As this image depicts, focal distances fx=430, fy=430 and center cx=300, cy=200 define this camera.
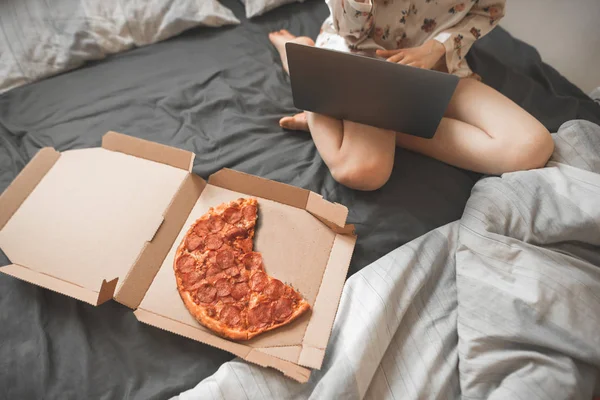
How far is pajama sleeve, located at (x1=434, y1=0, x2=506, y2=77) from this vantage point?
108cm

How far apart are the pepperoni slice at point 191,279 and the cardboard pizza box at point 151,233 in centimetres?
3

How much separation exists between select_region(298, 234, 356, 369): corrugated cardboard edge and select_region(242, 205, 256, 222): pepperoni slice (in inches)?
7.8

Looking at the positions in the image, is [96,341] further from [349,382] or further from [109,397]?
[349,382]

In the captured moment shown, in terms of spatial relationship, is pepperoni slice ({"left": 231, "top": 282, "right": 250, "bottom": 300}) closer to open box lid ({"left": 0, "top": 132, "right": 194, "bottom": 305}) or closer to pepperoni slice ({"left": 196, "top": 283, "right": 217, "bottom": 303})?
pepperoni slice ({"left": 196, "top": 283, "right": 217, "bottom": 303})

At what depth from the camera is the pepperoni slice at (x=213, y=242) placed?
955mm

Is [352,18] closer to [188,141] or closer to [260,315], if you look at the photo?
[188,141]

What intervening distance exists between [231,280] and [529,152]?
76 cm

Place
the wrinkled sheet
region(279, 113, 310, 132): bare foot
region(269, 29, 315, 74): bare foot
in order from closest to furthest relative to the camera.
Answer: the wrinkled sheet
region(279, 113, 310, 132): bare foot
region(269, 29, 315, 74): bare foot

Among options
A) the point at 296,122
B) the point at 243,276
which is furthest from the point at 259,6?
the point at 243,276

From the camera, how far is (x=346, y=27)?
104 cm

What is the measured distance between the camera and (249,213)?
997mm

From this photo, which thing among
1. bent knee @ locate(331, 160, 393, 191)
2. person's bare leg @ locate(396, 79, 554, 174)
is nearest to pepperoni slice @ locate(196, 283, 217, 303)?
bent knee @ locate(331, 160, 393, 191)

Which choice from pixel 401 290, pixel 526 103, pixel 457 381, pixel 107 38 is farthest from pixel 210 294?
pixel 526 103

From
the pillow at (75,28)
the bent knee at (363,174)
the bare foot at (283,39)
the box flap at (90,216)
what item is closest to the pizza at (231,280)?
the box flap at (90,216)
